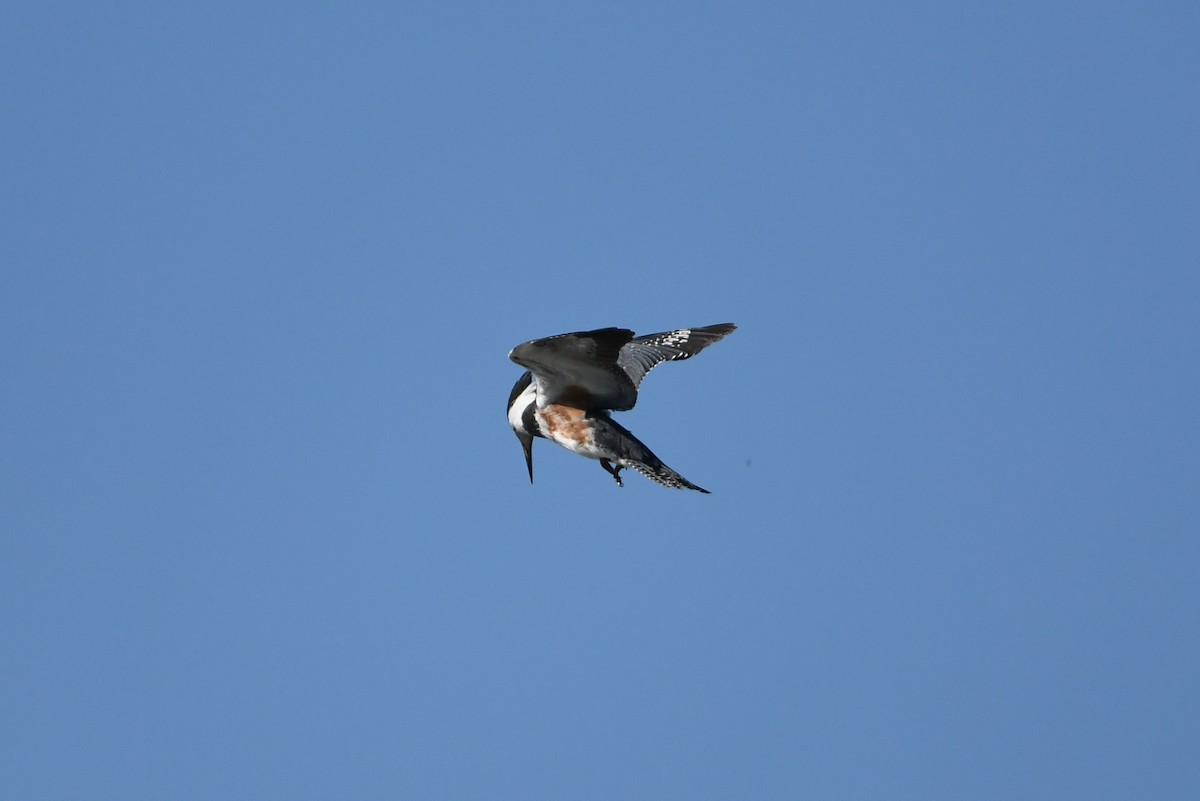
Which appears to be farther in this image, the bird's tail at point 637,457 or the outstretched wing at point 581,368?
the bird's tail at point 637,457

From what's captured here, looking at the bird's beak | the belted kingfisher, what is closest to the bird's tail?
the belted kingfisher

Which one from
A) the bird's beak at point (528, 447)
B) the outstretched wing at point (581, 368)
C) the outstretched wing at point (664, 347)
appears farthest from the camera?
the outstretched wing at point (664, 347)

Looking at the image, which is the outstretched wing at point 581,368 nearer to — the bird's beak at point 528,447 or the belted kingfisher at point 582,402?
the belted kingfisher at point 582,402

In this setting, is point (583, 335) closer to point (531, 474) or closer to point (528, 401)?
point (528, 401)

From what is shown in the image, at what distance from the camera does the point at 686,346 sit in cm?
1772

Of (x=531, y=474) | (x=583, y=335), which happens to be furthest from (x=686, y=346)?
(x=583, y=335)

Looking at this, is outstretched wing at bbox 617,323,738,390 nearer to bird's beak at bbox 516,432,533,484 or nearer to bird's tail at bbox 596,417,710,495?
bird's beak at bbox 516,432,533,484

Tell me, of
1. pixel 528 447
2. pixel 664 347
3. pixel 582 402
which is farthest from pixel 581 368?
pixel 664 347

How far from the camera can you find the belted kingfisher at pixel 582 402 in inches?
563

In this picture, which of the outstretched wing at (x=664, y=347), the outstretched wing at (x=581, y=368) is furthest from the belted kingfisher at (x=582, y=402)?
the outstretched wing at (x=664, y=347)

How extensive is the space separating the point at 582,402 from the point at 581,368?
2.34 ft

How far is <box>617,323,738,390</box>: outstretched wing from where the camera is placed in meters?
17.3

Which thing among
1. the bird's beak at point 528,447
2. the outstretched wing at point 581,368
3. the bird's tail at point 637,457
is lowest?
the bird's tail at point 637,457

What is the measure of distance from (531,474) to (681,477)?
106 inches
